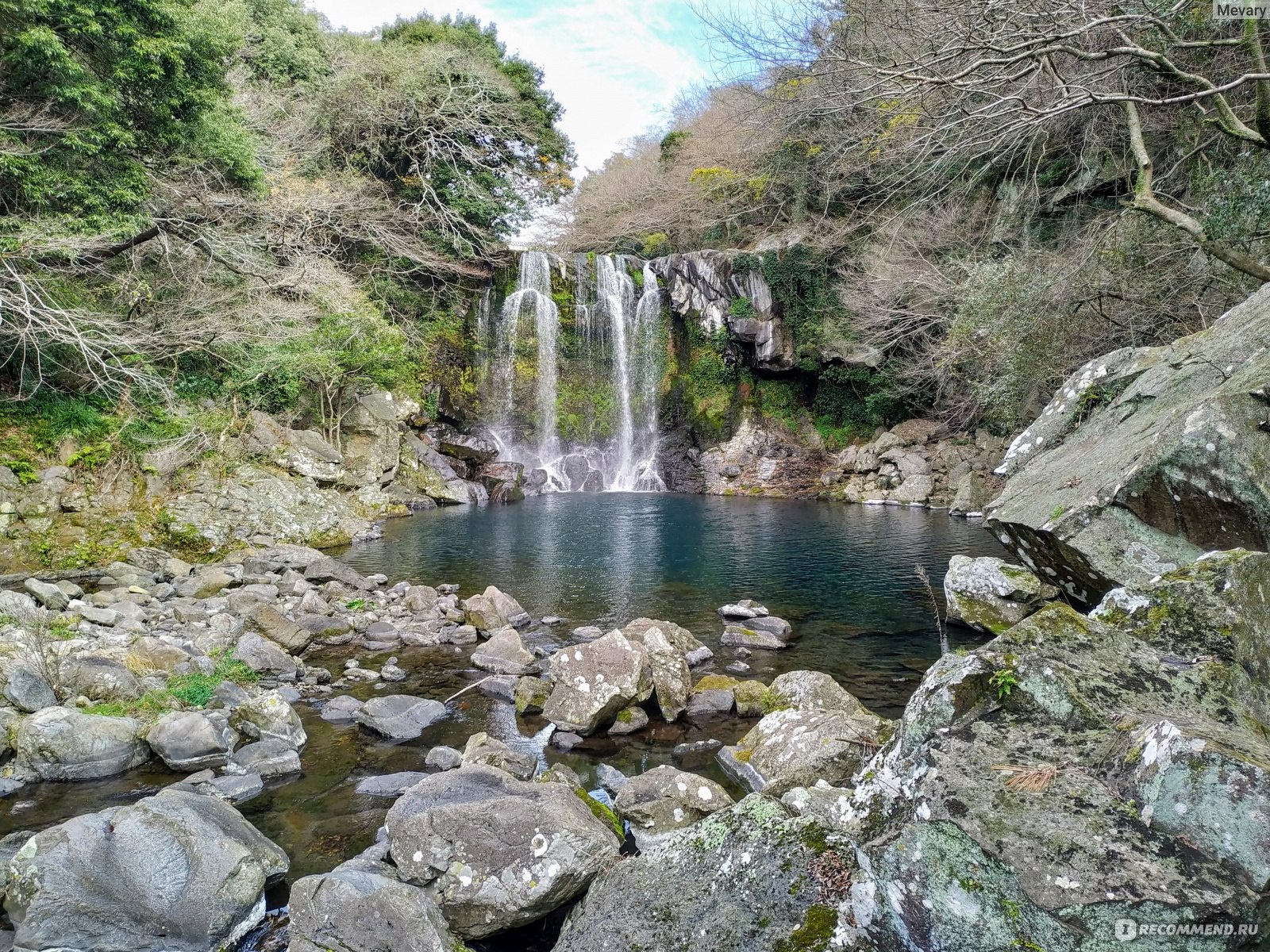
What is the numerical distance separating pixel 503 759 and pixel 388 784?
40.5 inches

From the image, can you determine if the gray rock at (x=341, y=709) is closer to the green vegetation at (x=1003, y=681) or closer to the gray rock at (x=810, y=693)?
the gray rock at (x=810, y=693)

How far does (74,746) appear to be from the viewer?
213 inches

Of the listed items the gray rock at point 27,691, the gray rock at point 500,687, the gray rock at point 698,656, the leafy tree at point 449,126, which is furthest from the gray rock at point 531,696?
the leafy tree at point 449,126

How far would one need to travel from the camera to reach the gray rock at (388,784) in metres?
5.27

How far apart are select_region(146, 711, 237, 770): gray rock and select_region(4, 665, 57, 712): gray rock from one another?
112cm

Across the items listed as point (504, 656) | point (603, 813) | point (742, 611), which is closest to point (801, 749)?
point (603, 813)

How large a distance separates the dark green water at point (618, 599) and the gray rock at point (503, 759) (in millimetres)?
676

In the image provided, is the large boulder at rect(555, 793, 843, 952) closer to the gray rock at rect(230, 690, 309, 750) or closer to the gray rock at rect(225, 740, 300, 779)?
the gray rock at rect(225, 740, 300, 779)

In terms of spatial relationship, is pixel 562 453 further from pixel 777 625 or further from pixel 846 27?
pixel 846 27

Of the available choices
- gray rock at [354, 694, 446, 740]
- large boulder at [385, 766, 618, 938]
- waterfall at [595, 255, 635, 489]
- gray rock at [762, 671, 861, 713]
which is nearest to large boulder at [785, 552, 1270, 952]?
large boulder at [385, 766, 618, 938]

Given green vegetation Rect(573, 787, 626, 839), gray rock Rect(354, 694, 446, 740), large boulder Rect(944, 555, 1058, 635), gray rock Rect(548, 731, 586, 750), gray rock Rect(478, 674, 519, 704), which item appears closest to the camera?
green vegetation Rect(573, 787, 626, 839)

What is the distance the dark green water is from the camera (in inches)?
204

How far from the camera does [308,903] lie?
3256mm

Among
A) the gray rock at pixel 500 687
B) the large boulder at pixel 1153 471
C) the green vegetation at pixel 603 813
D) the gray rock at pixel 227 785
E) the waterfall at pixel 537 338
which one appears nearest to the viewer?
the green vegetation at pixel 603 813
